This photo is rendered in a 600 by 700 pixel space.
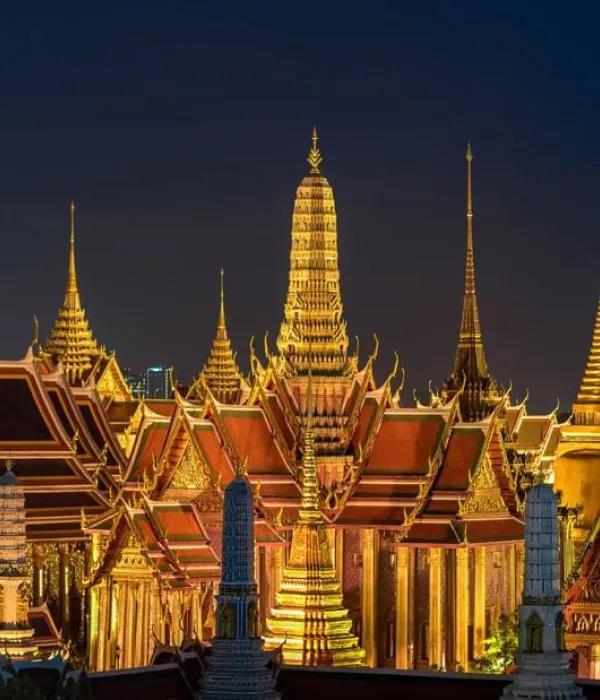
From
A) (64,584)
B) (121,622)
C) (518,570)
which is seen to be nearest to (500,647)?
(518,570)

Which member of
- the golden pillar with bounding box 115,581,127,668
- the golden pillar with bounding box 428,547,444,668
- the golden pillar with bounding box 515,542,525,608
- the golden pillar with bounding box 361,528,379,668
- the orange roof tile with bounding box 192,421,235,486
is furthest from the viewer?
the golden pillar with bounding box 515,542,525,608

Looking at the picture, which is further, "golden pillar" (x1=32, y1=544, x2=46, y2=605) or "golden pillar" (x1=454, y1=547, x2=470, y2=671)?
"golden pillar" (x1=454, y1=547, x2=470, y2=671)

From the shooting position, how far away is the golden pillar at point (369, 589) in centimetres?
8056

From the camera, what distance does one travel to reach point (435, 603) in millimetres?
80000

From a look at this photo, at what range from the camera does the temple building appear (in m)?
76.1

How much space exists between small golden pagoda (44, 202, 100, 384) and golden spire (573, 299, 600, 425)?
12748 mm

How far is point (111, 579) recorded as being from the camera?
246 feet

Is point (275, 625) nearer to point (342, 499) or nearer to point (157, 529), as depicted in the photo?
point (157, 529)

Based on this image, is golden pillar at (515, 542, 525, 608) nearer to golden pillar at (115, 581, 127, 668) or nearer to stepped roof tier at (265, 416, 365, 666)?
golden pillar at (115, 581, 127, 668)

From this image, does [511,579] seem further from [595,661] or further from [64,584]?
[595,661]

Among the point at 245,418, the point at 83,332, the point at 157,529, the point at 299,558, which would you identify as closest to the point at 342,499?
the point at 245,418

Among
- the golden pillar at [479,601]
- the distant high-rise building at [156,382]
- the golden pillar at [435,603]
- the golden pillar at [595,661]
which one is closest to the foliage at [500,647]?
the golden pillar at [479,601]

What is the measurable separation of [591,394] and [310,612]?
65.7 ft

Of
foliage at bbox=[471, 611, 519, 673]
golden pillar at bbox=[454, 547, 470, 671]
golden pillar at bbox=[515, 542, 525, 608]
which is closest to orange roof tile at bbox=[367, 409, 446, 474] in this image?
golden pillar at bbox=[515, 542, 525, 608]
